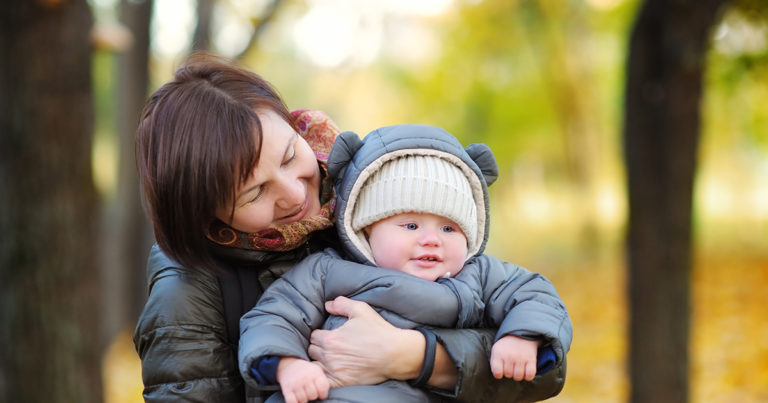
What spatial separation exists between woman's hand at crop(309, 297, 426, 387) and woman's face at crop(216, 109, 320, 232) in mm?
317

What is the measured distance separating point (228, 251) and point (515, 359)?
2.59 ft

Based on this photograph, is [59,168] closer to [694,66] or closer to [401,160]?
[401,160]

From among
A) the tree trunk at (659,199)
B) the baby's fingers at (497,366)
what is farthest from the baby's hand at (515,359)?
the tree trunk at (659,199)

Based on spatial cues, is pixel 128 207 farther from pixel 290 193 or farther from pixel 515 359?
pixel 515 359

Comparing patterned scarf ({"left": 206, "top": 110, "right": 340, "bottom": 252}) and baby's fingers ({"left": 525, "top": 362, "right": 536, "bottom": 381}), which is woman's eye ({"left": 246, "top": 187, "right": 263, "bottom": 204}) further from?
baby's fingers ({"left": 525, "top": 362, "right": 536, "bottom": 381})

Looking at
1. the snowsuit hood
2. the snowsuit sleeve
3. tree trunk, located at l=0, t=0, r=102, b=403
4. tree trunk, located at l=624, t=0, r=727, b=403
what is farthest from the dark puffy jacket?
tree trunk, located at l=624, t=0, r=727, b=403

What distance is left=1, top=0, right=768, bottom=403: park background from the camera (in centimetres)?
757

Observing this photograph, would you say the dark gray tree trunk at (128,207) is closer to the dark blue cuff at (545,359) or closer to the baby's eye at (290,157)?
the baby's eye at (290,157)

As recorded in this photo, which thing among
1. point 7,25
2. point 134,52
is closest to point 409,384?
point 7,25

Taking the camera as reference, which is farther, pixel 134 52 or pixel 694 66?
pixel 134 52

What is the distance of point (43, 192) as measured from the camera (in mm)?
4184

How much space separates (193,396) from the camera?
1711 mm

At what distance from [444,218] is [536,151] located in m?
18.2

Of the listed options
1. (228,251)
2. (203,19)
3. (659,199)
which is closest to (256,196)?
(228,251)
